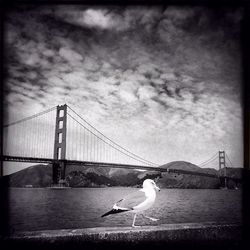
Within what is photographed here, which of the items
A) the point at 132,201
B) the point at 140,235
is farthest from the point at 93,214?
the point at 140,235

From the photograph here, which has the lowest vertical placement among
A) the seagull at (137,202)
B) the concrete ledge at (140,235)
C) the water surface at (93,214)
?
the water surface at (93,214)

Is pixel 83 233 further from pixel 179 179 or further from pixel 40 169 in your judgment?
pixel 179 179

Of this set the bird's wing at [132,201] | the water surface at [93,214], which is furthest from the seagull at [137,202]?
the water surface at [93,214]

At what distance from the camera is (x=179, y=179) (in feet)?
78.6

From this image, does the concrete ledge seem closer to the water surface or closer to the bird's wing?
the bird's wing

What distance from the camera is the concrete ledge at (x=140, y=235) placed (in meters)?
2.17

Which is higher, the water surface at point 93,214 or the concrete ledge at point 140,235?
the concrete ledge at point 140,235

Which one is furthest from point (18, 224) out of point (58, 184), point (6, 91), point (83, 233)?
point (83, 233)

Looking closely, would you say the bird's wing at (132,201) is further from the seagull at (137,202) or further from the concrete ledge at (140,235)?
the concrete ledge at (140,235)

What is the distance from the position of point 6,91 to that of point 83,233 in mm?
2181

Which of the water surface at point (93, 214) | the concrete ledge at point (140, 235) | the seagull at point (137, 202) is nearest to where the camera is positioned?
the concrete ledge at point (140, 235)

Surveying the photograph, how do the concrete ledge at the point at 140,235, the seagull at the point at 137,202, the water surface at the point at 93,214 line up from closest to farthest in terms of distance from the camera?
the concrete ledge at the point at 140,235 → the seagull at the point at 137,202 → the water surface at the point at 93,214

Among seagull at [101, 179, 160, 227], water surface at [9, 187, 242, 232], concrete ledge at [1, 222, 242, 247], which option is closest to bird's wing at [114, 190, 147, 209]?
seagull at [101, 179, 160, 227]

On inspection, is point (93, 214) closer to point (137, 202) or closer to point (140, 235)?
point (137, 202)
